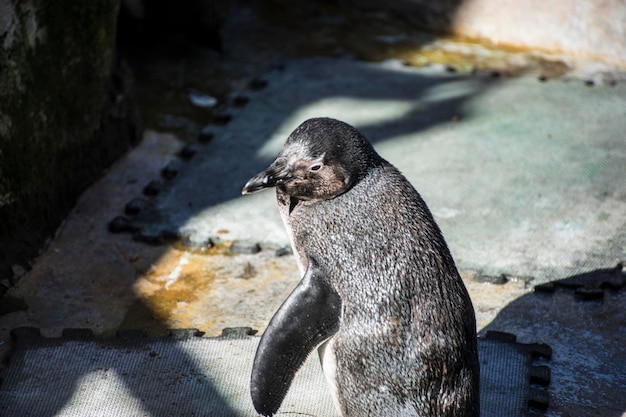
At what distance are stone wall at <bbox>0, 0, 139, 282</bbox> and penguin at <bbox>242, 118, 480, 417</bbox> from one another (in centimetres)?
160

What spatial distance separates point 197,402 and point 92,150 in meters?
1.89

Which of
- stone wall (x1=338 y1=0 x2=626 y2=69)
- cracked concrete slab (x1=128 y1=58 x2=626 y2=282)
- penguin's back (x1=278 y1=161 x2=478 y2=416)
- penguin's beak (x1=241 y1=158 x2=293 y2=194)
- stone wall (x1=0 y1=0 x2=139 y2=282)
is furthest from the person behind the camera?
stone wall (x1=338 y1=0 x2=626 y2=69)

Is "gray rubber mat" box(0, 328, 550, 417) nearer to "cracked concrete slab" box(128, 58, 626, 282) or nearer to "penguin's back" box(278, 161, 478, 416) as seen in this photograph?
"penguin's back" box(278, 161, 478, 416)

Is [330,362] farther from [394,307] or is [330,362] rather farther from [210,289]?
[210,289]

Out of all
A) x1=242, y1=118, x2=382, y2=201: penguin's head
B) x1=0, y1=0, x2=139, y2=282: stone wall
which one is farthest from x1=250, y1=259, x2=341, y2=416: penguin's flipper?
x1=0, y1=0, x2=139, y2=282: stone wall

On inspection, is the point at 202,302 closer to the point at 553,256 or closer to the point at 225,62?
the point at 553,256

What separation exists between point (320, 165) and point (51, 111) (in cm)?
195

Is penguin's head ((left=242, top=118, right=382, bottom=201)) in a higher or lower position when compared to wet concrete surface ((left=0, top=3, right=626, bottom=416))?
higher

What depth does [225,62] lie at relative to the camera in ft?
18.9

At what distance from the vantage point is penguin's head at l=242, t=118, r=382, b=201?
7.39 feet

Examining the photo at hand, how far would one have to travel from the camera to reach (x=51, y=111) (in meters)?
3.75

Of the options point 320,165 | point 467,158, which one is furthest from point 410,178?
point 320,165

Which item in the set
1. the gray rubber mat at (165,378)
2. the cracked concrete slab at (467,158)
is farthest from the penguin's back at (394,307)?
the cracked concrete slab at (467,158)

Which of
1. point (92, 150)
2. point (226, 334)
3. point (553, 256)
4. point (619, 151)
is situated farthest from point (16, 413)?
point (619, 151)
